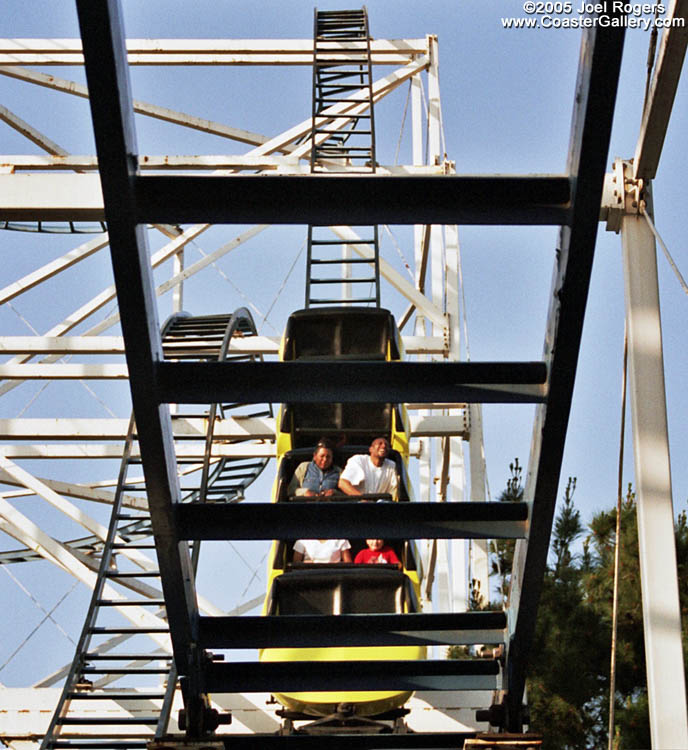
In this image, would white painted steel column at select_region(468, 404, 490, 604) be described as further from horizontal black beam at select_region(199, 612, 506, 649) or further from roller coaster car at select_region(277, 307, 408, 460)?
horizontal black beam at select_region(199, 612, 506, 649)

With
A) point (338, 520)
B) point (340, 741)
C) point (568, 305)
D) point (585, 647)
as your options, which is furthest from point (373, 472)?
point (568, 305)

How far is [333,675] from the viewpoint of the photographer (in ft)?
16.3

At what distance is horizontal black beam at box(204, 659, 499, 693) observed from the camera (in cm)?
493

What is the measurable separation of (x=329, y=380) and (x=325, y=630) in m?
1.29

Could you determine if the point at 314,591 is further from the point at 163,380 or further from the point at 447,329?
the point at 447,329

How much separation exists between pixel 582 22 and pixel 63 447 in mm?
13504

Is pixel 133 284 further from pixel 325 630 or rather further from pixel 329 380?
pixel 325 630

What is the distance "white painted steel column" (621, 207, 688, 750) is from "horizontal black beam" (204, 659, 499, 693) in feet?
2.70

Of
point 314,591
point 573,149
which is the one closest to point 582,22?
point 573,149

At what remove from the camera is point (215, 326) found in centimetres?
1330

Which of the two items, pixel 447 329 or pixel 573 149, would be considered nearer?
pixel 573 149

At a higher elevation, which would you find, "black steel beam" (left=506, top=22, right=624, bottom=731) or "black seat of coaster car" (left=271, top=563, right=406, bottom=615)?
"black seat of coaster car" (left=271, top=563, right=406, bottom=615)

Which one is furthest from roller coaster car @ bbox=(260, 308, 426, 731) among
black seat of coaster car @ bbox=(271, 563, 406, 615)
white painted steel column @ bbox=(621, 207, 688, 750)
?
white painted steel column @ bbox=(621, 207, 688, 750)

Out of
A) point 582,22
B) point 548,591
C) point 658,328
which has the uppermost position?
point 548,591
